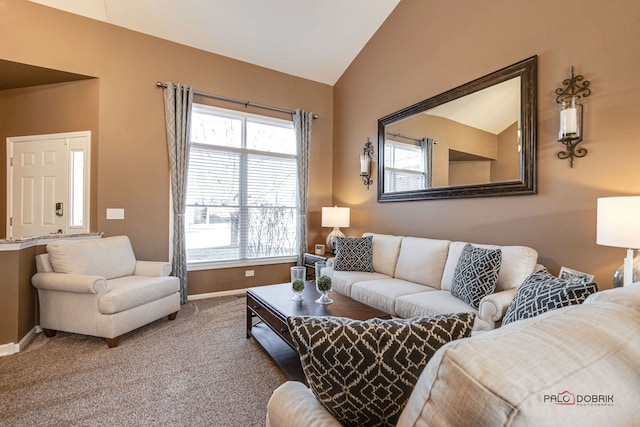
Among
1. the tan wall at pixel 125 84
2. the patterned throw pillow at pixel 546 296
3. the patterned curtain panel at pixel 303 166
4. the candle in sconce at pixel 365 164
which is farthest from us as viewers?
the patterned curtain panel at pixel 303 166

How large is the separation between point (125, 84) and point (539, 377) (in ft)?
15.0

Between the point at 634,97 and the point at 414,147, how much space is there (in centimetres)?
192

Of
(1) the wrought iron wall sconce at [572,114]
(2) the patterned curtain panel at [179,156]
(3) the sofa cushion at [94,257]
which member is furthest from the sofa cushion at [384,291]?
(3) the sofa cushion at [94,257]

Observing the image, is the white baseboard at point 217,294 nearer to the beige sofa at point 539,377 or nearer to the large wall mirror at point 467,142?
the large wall mirror at point 467,142

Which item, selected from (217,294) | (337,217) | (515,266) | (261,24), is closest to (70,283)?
(217,294)

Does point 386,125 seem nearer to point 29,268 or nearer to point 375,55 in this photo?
point 375,55

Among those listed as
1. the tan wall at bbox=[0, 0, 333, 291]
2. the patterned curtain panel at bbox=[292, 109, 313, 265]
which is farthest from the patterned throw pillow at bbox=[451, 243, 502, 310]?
the tan wall at bbox=[0, 0, 333, 291]

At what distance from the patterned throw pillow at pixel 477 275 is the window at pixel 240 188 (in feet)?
9.31

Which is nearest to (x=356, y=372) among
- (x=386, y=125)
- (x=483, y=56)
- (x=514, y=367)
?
(x=514, y=367)

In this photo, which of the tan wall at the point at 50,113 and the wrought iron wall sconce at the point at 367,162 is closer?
the tan wall at the point at 50,113

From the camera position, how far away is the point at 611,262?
6.96 feet

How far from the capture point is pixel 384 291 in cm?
275

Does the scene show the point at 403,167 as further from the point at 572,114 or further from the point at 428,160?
the point at 572,114

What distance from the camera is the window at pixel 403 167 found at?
361 centimetres
